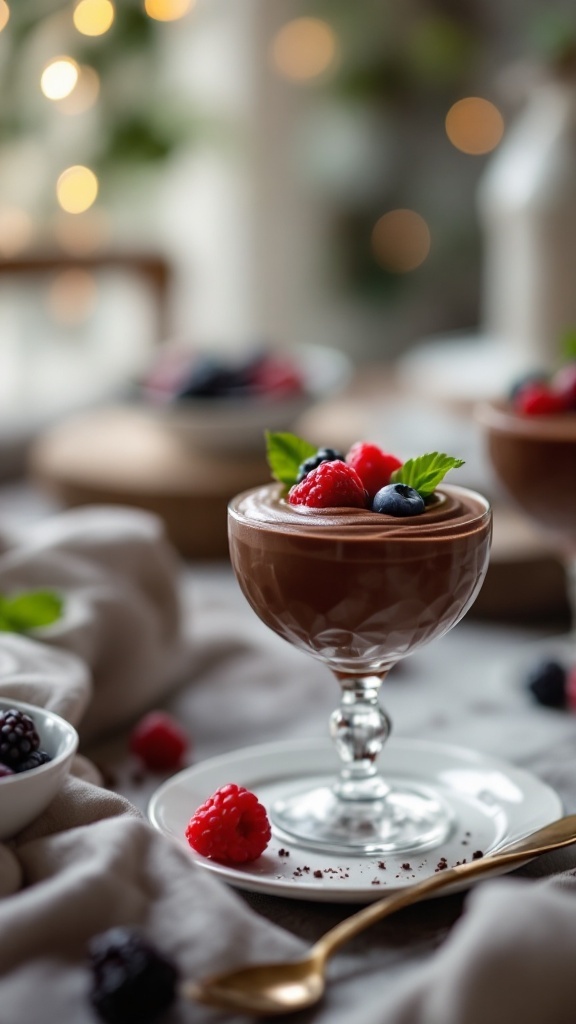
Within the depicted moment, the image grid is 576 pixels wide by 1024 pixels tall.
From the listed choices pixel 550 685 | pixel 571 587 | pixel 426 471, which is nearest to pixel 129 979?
pixel 426 471

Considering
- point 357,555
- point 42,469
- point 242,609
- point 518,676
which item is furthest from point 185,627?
point 42,469

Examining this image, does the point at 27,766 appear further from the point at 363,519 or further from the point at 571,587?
the point at 571,587

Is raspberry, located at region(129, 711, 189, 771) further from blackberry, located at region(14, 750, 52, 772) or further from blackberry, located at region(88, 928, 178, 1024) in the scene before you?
blackberry, located at region(88, 928, 178, 1024)

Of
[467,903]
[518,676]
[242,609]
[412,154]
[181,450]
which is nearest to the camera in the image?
[467,903]

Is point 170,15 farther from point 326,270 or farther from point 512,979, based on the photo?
point 512,979

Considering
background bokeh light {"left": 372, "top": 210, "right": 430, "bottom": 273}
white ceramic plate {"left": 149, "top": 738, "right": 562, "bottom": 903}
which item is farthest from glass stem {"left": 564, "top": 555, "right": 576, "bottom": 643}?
background bokeh light {"left": 372, "top": 210, "right": 430, "bottom": 273}

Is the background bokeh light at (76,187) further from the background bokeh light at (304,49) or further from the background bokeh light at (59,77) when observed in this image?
the background bokeh light at (304,49)
